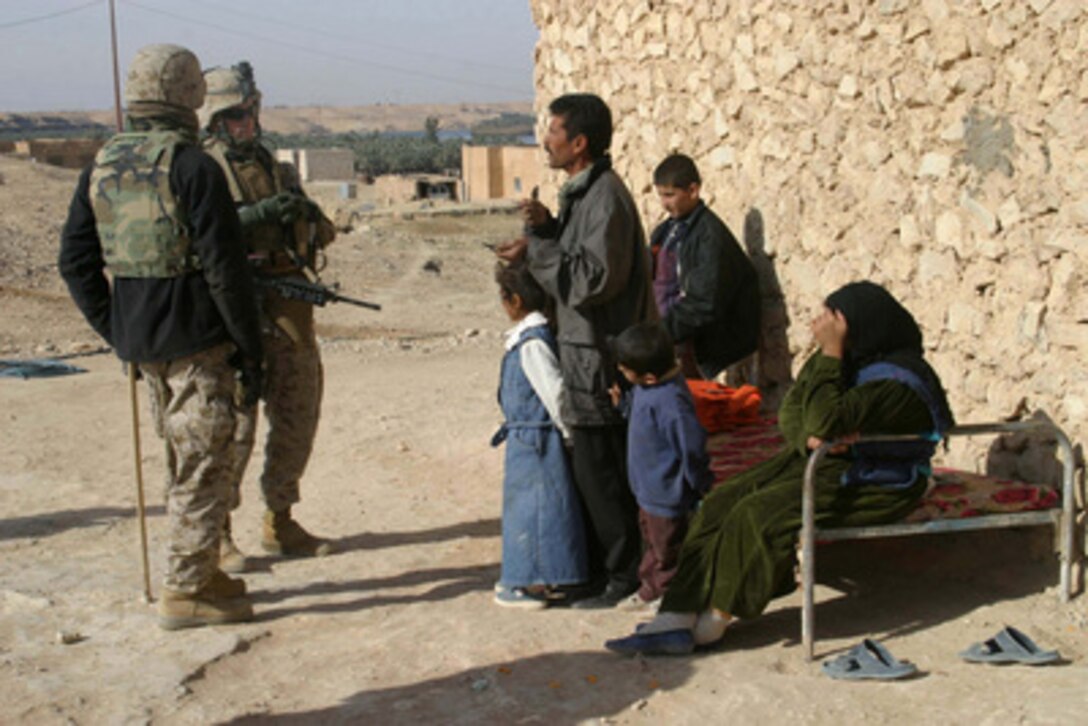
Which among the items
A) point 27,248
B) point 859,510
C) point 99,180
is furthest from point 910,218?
point 27,248

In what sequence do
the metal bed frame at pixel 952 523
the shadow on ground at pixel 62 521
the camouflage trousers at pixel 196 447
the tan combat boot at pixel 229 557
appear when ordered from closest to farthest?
the metal bed frame at pixel 952 523, the camouflage trousers at pixel 196 447, the tan combat boot at pixel 229 557, the shadow on ground at pixel 62 521

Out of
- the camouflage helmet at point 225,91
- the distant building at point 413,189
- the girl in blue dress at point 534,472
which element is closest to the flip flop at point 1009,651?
the girl in blue dress at point 534,472

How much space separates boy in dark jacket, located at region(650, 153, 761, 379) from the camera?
5.79m

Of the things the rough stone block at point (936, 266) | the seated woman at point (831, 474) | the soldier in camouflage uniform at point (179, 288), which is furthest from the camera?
the rough stone block at point (936, 266)

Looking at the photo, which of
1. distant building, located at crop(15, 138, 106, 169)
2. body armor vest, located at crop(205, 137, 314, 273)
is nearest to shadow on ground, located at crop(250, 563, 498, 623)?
body armor vest, located at crop(205, 137, 314, 273)

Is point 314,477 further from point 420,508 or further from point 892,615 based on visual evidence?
point 892,615

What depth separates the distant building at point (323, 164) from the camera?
155ft

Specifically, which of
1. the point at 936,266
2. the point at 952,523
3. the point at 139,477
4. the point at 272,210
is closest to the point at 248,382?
the point at 139,477

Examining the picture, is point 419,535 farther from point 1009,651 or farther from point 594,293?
point 1009,651

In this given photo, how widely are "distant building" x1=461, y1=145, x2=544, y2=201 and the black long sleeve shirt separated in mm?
34952

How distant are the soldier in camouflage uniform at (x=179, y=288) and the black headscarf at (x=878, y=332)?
6.61ft

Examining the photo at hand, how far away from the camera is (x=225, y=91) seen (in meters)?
5.36

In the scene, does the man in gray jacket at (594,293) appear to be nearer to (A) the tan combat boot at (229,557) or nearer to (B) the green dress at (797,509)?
(B) the green dress at (797,509)

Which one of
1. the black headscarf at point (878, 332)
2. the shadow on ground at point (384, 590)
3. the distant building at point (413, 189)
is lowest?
the shadow on ground at point (384, 590)
